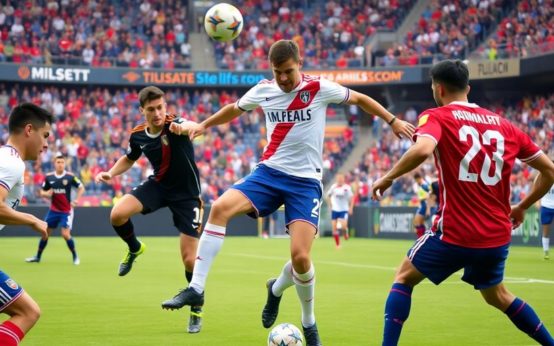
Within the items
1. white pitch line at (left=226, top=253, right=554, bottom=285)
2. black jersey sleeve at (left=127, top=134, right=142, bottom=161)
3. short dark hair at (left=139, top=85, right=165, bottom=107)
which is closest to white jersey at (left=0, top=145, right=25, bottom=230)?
short dark hair at (left=139, top=85, right=165, bottom=107)

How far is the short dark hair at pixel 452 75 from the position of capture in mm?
7262

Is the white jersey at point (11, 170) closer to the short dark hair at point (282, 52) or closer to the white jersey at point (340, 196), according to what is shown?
the short dark hair at point (282, 52)

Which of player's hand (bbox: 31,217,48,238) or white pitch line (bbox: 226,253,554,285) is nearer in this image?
player's hand (bbox: 31,217,48,238)

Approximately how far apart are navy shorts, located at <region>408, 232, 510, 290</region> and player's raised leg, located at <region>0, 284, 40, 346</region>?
2.94m

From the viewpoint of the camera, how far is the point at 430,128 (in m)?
6.96

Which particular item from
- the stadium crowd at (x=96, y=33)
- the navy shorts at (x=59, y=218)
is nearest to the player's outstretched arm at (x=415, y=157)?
the navy shorts at (x=59, y=218)

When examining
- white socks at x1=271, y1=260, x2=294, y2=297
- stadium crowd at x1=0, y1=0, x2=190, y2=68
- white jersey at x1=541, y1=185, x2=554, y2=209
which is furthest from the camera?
stadium crowd at x1=0, y1=0, x2=190, y2=68

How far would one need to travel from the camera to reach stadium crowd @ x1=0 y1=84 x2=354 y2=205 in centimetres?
3969

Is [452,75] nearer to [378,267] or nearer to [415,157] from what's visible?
[415,157]

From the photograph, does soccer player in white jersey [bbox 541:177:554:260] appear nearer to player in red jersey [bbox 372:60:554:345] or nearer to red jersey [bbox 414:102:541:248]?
player in red jersey [bbox 372:60:554:345]

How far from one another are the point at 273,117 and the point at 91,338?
9.61 ft

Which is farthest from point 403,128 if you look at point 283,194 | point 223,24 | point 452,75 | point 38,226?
point 223,24

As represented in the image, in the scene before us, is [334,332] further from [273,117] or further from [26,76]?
[26,76]

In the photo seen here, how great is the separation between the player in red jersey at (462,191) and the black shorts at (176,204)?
4.11 m
